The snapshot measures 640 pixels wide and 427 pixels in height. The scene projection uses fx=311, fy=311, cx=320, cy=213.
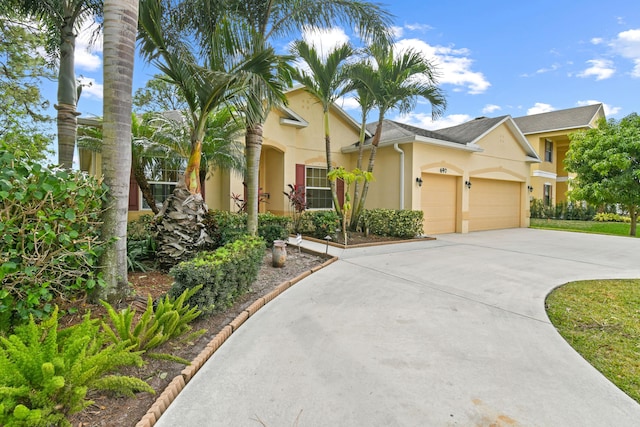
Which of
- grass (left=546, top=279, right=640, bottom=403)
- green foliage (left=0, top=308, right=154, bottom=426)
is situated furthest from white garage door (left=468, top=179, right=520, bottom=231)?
green foliage (left=0, top=308, right=154, bottom=426)

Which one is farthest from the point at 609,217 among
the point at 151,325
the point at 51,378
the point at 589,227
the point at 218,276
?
the point at 51,378

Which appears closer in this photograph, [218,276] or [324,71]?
[218,276]

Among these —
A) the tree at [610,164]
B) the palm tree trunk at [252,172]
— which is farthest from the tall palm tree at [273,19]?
the tree at [610,164]

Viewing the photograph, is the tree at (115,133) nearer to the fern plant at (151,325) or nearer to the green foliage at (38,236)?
the green foliage at (38,236)

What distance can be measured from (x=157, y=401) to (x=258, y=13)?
7.54m

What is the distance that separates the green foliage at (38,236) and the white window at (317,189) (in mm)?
9491

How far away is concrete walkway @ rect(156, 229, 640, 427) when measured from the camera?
7.43ft

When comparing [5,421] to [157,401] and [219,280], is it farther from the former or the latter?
[219,280]

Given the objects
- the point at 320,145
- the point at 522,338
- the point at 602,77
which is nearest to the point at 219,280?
the point at 522,338

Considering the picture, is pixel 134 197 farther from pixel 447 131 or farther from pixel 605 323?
pixel 447 131

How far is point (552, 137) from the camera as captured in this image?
21641 mm

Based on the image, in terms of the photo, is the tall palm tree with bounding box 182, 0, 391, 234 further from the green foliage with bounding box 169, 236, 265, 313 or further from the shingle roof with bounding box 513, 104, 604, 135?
the shingle roof with bounding box 513, 104, 604, 135

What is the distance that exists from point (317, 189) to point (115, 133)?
9.38 metres

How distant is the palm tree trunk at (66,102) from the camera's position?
663 centimetres
